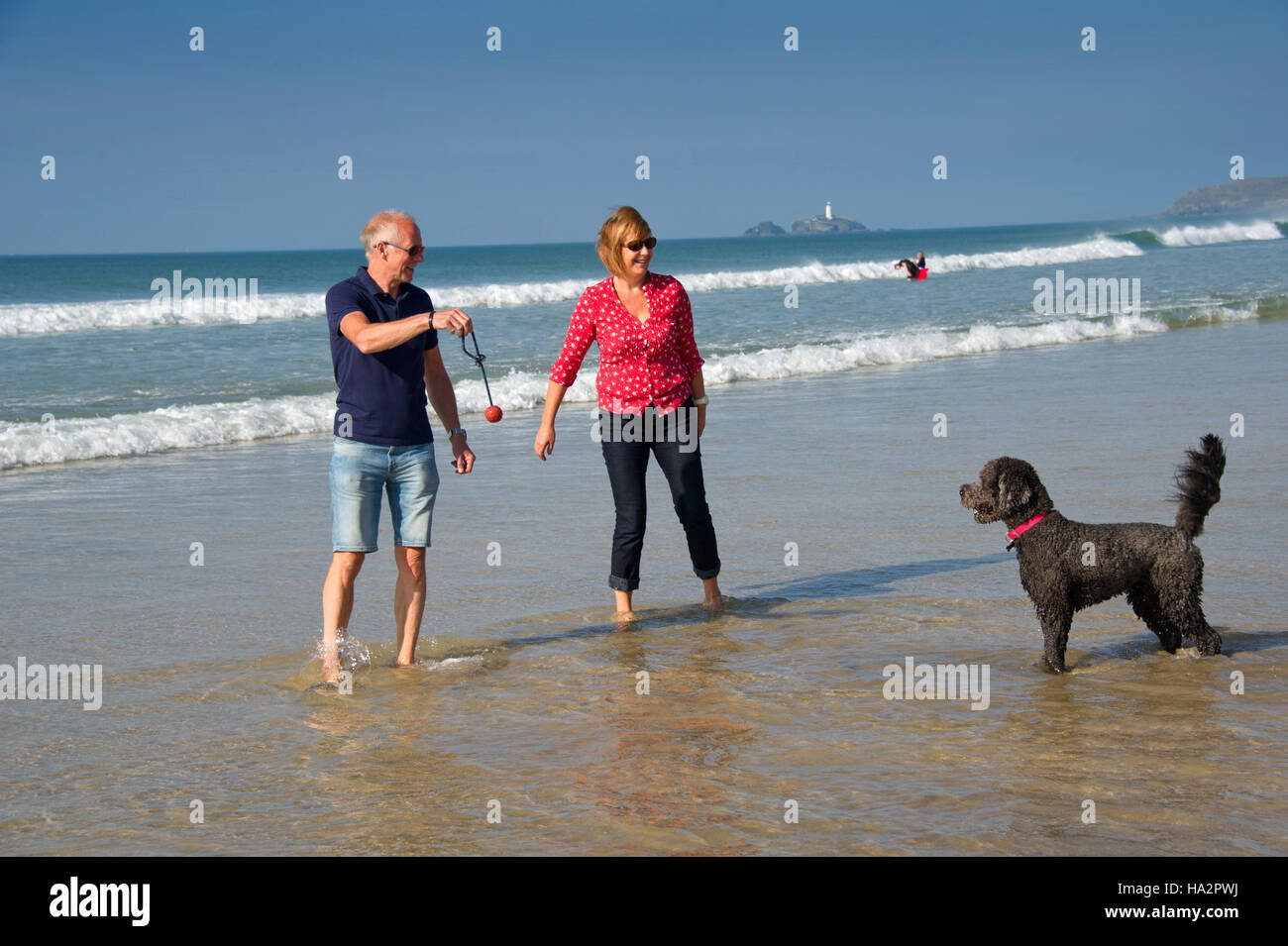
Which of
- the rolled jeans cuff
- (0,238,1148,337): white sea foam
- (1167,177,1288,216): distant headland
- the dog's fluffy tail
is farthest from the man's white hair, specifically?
(1167,177,1288,216): distant headland

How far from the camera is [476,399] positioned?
16.3 metres

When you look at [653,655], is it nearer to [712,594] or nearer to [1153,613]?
[712,594]

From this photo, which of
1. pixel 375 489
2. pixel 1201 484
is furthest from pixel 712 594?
pixel 1201 484

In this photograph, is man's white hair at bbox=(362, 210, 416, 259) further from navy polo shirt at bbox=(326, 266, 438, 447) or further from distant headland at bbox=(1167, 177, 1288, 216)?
distant headland at bbox=(1167, 177, 1288, 216)

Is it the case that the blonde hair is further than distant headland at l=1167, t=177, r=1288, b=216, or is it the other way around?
distant headland at l=1167, t=177, r=1288, b=216

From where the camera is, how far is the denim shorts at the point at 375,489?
17.2 feet

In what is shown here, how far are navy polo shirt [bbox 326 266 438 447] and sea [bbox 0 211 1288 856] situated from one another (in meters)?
1.16

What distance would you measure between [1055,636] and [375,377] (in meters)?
3.14

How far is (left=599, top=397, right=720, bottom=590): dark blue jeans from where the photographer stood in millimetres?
6270

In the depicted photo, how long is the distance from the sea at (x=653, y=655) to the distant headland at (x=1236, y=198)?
125517mm

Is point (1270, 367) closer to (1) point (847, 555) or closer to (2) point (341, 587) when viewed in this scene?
(1) point (847, 555)

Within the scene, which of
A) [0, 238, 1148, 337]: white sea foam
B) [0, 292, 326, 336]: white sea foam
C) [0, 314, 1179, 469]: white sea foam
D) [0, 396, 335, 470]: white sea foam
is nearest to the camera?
[0, 396, 335, 470]: white sea foam

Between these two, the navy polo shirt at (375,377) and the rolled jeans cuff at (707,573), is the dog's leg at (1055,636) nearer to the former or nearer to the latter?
the rolled jeans cuff at (707,573)
